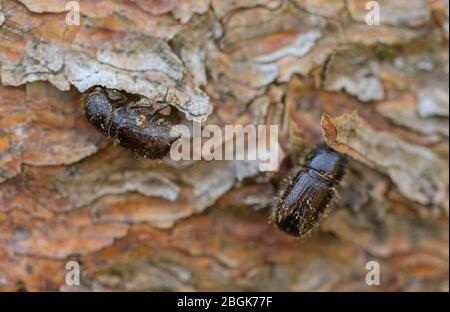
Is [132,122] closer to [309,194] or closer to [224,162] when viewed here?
[224,162]

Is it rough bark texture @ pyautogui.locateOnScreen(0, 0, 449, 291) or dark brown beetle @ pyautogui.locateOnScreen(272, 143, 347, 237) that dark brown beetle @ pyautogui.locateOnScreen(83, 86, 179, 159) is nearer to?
rough bark texture @ pyautogui.locateOnScreen(0, 0, 449, 291)

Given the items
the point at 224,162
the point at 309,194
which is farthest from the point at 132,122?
the point at 309,194

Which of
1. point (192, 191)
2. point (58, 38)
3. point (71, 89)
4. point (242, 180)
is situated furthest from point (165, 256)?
point (58, 38)

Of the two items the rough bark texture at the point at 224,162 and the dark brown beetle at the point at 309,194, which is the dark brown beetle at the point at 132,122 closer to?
the rough bark texture at the point at 224,162

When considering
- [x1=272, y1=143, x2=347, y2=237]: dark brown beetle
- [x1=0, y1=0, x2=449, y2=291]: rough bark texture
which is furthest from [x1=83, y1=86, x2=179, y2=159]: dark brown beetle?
[x1=272, y1=143, x2=347, y2=237]: dark brown beetle

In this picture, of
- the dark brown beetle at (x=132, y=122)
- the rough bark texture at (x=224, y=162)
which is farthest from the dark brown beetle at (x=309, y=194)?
the dark brown beetle at (x=132, y=122)
